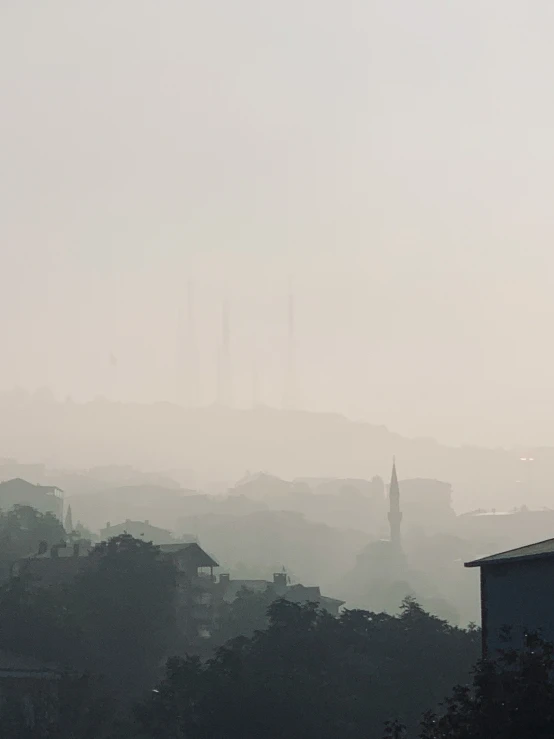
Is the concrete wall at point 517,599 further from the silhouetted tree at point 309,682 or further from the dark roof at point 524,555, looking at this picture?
the silhouetted tree at point 309,682

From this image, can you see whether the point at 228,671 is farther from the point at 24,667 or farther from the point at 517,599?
the point at 517,599

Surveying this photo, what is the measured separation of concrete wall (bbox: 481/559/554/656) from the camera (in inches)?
963

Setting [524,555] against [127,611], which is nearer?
[524,555]

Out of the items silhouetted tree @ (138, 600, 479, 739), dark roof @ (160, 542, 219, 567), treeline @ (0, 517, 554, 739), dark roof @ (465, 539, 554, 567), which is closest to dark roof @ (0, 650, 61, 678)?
treeline @ (0, 517, 554, 739)

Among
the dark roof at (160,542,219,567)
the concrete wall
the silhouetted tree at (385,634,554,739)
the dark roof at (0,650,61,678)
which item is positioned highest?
the dark roof at (160,542,219,567)

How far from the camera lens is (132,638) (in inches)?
2881

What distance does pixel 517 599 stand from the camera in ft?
82.9

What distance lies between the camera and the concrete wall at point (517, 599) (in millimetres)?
24469

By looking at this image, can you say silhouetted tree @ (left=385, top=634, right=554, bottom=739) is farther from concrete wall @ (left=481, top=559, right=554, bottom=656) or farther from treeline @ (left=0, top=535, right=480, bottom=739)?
treeline @ (left=0, top=535, right=480, bottom=739)

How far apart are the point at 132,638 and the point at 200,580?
2425 centimetres

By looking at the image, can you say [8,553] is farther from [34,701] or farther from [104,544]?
[34,701]

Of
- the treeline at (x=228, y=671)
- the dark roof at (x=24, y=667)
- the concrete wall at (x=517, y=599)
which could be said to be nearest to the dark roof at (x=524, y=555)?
the concrete wall at (x=517, y=599)

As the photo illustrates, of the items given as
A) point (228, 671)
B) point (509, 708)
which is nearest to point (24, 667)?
point (228, 671)

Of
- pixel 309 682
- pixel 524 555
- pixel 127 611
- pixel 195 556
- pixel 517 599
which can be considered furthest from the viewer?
pixel 195 556
